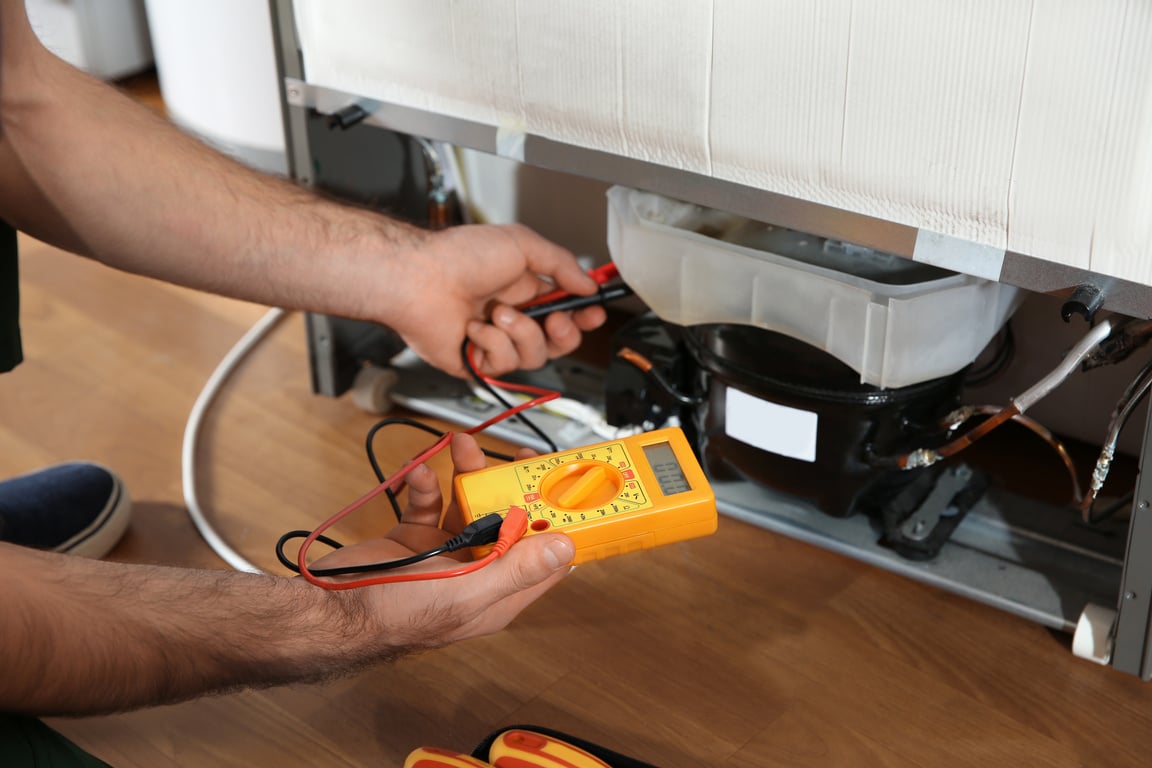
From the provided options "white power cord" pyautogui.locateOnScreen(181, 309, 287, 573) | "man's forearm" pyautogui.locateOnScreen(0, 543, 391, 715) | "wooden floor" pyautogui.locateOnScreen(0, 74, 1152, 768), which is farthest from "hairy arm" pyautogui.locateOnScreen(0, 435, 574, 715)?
"white power cord" pyautogui.locateOnScreen(181, 309, 287, 573)

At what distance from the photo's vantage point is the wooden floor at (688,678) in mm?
854

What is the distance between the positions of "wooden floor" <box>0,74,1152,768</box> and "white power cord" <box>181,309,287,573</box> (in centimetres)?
1

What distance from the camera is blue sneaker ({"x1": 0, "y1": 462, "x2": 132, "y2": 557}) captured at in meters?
1.04

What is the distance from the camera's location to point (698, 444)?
3.60ft

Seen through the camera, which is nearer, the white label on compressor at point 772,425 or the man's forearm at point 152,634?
the man's forearm at point 152,634

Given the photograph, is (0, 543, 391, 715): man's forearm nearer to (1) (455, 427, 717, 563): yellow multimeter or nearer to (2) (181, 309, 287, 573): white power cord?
(1) (455, 427, 717, 563): yellow multimeter

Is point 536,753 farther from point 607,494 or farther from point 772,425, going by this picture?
point 772,425

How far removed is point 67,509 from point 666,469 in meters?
0.57

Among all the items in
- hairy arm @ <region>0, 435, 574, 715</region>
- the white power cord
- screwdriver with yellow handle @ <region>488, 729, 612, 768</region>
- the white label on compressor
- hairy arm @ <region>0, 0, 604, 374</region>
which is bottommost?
the white power cord

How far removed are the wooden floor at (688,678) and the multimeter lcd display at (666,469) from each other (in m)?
0.20

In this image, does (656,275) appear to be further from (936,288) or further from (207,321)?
(207,321)

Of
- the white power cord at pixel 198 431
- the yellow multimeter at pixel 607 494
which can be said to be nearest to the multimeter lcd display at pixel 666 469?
the yellow multimeter at pixel 607 494

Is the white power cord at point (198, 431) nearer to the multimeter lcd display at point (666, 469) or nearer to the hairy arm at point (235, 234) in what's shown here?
the hairy arm at point (235, 234)

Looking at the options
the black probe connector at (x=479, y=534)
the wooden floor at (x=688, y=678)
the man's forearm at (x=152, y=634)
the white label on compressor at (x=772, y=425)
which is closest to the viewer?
the man's forearm at (x=152, y=634)
